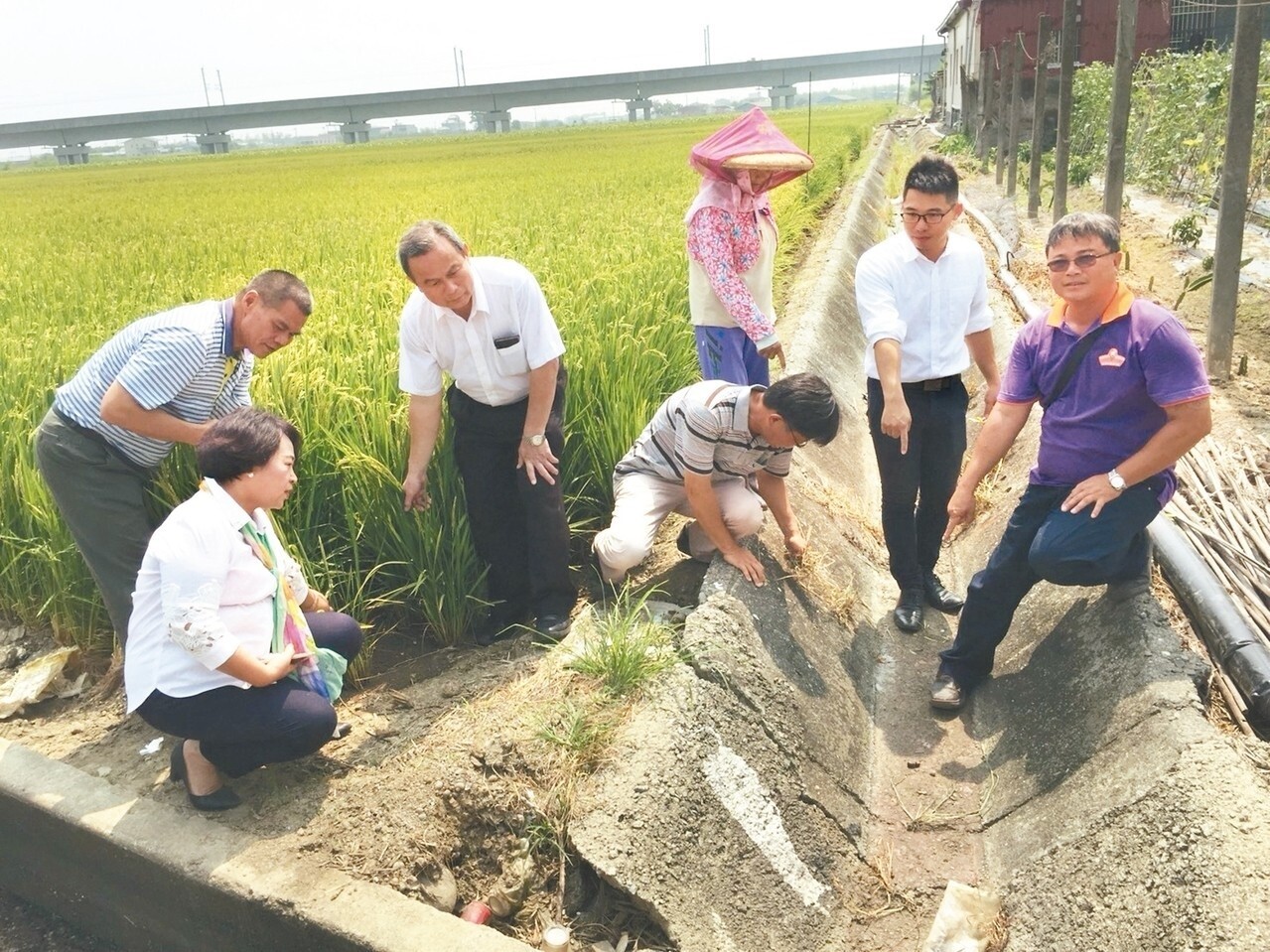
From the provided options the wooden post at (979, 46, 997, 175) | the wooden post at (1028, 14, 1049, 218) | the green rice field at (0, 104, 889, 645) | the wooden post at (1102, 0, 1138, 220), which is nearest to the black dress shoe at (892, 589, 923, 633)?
the green rice field at (0, 104, 889, 645)

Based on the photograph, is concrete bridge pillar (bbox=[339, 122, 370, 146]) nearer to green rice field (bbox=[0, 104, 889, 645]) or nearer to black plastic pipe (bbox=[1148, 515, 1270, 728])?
green rice field (bbox=[0, 104, 889, 645])

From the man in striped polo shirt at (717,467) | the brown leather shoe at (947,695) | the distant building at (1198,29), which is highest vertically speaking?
the distant building at (1198,29)

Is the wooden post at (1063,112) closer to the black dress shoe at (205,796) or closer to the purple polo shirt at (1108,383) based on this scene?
the purple polo shirt at (1108,383)

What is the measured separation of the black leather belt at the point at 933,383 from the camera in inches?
119

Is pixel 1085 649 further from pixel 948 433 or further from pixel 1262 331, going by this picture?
pixel 1262 331

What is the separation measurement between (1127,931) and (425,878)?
4.71 feet

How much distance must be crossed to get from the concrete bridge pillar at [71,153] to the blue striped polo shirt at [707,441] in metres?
57.2

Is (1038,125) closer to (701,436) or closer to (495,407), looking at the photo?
(701,436)

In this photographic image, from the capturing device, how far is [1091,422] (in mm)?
2408

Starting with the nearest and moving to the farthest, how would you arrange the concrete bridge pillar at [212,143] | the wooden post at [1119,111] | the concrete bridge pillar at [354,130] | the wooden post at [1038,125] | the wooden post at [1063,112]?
1. the wooden post at [1119,111]
2. the wooden post at [1063,112]
3. the wooden post at [1038,125]
4. the concrete bridge pillar at [212,143]
5. the concrete bridge pillar at [354,130]

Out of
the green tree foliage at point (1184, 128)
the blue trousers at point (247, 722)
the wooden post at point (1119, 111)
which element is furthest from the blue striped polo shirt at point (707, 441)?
the green tree foliage at point (1184, 128)

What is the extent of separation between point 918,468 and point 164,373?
90.0 inches

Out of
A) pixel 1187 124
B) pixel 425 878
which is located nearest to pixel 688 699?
pixel 425 878

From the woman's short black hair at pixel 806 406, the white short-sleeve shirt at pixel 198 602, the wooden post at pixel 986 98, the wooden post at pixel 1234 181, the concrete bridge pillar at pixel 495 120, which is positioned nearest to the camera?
the white short-sleeve shirt at pixel 198 602
